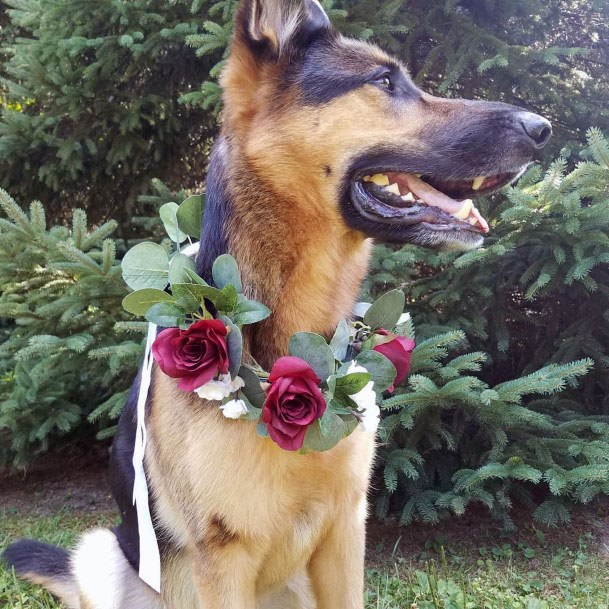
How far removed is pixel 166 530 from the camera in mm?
2104

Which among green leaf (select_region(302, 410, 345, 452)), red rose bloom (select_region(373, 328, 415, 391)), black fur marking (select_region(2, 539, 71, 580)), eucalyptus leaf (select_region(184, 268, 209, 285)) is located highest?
eucalyptus leaf (select_region(184, 268, 209, 285))

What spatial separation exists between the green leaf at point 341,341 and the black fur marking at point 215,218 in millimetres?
433

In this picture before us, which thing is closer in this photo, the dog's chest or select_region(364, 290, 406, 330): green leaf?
the dog's chest

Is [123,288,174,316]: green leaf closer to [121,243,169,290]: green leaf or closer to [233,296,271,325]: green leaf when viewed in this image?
[121,243,169,290]: green leaf

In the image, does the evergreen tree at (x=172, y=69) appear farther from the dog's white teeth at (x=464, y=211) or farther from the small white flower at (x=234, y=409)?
the small white flower at (x=234, y=409)

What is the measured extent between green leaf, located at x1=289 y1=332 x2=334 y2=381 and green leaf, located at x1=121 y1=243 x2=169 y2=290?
0.49 m

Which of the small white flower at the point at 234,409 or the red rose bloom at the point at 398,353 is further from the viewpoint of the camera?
the red rose bloom at the point at 398,353

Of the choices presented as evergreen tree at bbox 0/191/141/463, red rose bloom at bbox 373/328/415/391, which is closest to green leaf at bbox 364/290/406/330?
red rose bloom at bbox 373/328/415/391

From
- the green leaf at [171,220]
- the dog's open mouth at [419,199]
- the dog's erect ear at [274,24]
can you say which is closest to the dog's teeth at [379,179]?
the dog's open mouth at [419,199]

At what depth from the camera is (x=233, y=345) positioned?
5.60ft

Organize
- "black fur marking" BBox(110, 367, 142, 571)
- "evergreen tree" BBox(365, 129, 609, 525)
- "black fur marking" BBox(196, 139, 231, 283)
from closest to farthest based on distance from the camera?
"black fur marking" BBox(196, 139, 231, 283)
"black fur marking" BBox(110, 367, 142, 571)
"evergreen tree" BBox(365, 129, 609, 525)

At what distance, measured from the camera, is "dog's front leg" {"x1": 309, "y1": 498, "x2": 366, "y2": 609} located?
2.02 m

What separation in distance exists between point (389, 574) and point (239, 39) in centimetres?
267

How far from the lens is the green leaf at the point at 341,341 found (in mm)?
1874
